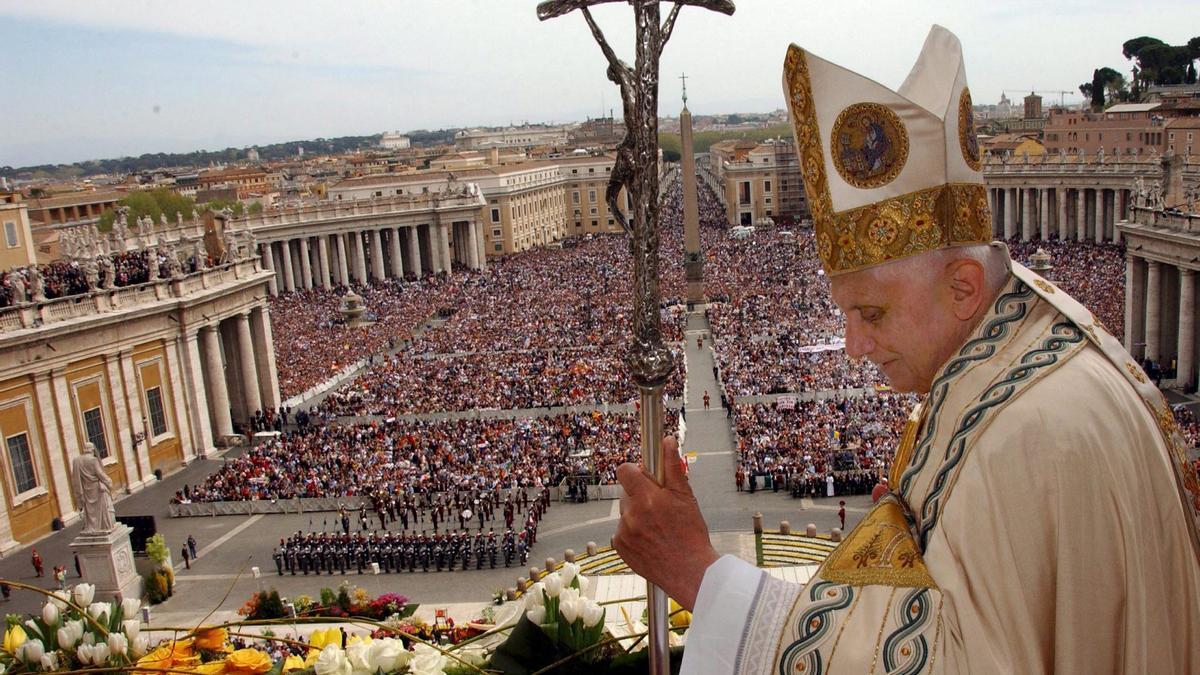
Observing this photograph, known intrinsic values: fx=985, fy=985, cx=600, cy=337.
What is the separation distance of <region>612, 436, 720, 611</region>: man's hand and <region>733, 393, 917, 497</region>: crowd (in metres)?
20.2

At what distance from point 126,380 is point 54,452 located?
321 cm

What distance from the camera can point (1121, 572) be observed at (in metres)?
1.94

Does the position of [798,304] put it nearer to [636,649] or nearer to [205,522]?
[205,522]

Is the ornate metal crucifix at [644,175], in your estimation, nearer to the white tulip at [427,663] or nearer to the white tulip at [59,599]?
the white tulip at [427,663]

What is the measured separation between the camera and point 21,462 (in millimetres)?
23812

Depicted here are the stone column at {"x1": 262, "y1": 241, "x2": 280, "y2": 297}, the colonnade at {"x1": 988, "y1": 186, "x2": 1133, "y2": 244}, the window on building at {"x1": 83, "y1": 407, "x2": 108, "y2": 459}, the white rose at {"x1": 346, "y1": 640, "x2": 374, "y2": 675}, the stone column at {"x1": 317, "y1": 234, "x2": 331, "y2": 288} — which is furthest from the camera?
the stone column at {"x1": 317, "y1": 234, "x2": 331, "y2": 288}

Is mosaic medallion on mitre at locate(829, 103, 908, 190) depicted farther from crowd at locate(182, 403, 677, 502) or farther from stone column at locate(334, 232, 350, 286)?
stone column at locate(334, 232, 350, 286)

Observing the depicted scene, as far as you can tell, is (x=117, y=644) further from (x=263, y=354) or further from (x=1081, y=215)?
(x=1081, y=215)

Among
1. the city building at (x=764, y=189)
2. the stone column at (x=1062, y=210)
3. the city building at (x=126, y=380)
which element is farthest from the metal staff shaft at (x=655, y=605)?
the city building at (x=764, y=189)

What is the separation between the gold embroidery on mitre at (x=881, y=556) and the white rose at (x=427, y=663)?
1709 mm

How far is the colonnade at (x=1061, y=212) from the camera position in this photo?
59844mm

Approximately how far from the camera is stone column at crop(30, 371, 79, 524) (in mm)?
24359

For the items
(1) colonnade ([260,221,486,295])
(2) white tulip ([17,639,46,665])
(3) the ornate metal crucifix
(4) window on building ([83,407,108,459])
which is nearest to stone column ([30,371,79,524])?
(4) window on building ([83,407,108,459])

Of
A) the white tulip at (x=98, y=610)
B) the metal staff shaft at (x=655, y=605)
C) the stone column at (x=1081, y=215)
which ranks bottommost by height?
the stone column at (x=1081, y=215)
